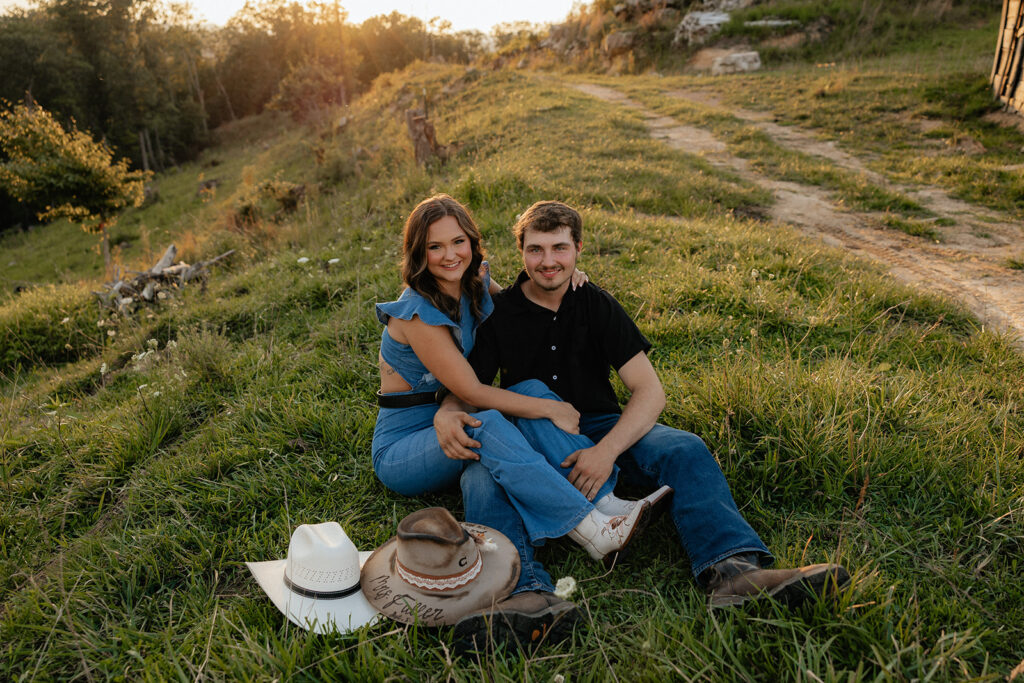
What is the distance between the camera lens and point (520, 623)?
1850 millimetres

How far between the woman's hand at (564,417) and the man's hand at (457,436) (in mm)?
373

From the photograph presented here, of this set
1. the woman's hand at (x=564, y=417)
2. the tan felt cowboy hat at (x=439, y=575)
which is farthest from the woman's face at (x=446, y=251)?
the tan felt cowboy hat at (x=439, y=575)

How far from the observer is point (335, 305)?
5.26 metres

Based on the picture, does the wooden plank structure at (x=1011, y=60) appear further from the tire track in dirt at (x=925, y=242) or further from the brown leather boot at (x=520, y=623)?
the brown leather boot at (x=520, y=623)

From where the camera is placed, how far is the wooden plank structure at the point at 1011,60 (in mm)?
9281

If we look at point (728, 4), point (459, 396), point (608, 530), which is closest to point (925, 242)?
point (608, 530)

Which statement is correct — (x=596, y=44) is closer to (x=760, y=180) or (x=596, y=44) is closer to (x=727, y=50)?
(x=727, y=50)

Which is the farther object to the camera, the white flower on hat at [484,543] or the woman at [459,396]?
the woman at [459,396]

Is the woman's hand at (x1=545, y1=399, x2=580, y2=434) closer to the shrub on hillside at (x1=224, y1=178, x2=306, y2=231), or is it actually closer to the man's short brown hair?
the man's short brown hair

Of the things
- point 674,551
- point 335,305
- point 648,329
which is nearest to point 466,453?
point 674,551

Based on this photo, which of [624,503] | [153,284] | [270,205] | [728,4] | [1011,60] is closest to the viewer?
[624,503]

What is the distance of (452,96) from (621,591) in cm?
1782

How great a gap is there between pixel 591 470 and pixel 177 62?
183ft

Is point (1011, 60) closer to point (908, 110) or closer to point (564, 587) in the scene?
point (908, 110)
